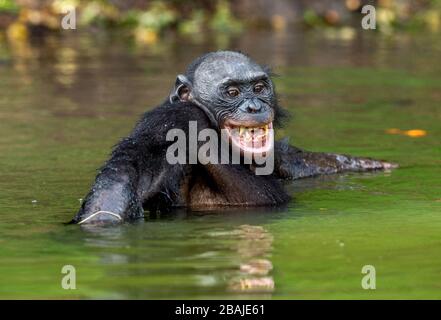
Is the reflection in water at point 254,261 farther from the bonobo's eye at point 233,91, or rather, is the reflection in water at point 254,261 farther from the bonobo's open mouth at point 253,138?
the bonobo's eye at point 233,91

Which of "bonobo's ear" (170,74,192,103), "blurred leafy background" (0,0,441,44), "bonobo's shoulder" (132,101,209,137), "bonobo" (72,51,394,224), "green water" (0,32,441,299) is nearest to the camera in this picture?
"green water" (0,32,441,299)

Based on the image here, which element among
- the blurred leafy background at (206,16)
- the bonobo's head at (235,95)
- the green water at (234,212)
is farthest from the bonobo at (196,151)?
the blurred leafy background at (206,16)

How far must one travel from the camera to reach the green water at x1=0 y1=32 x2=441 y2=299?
6.73m

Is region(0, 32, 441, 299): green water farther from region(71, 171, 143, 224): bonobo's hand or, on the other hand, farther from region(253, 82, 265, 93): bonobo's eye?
region(253, 82, 265, 93): bonobo's eye

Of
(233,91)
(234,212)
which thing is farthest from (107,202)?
(233,91)

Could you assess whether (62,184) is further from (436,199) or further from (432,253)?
(432,253)

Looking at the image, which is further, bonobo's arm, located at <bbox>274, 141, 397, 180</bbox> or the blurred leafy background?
the blurred leafy background

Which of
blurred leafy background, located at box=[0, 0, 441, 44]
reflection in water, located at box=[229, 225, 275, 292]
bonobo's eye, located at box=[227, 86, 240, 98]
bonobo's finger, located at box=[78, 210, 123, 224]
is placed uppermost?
blurred leafy background, located at box=[0, 0, 441, 44]

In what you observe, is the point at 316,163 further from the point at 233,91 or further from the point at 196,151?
the point at 196,151

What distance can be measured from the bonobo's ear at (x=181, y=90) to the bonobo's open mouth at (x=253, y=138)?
Result: 552 mm

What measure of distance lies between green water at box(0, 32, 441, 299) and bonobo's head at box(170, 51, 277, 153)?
62 centimetres

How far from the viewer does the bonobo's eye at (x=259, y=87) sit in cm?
933

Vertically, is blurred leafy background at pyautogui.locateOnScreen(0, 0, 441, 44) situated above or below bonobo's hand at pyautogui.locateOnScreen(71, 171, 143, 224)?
above

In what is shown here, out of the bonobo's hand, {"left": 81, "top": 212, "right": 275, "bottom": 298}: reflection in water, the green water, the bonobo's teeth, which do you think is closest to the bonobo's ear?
the bonobo's teeth
